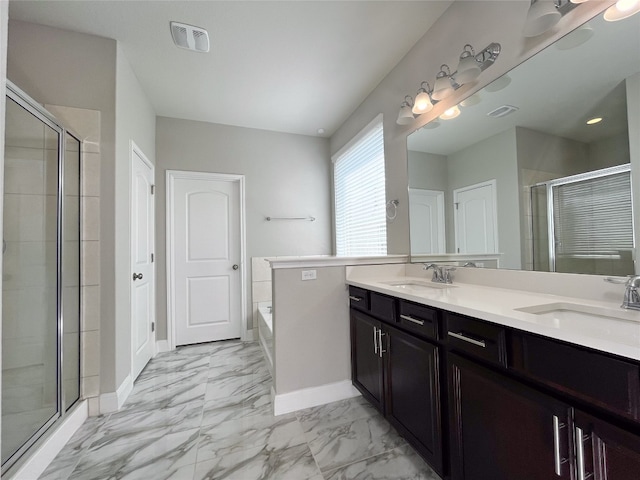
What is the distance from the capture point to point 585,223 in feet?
3.87

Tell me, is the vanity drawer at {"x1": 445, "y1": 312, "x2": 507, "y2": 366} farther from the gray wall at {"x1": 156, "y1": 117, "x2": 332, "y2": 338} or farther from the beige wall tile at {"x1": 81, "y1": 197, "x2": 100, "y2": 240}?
the gray wall at {"x1": 156, "y1": 117, "x2": 332, "y2": 338}

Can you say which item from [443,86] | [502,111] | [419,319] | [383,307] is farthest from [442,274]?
[443,86]

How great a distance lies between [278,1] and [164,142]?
2202 mm

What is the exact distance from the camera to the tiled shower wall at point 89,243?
1909mm

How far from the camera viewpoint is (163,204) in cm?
318

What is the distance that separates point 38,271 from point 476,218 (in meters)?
2.84

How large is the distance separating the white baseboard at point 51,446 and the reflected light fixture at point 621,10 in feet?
10.9

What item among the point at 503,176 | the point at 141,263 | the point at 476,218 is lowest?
the point at 141,263

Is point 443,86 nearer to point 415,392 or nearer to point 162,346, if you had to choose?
point 415,392

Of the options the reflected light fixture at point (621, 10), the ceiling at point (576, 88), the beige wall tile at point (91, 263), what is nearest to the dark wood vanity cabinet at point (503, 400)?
the ceiling at point (576, 88)

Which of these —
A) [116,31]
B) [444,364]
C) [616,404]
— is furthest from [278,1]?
[616,404]

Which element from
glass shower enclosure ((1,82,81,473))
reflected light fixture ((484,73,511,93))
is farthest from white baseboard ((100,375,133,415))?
reflected light fixture ((484,73,511,93))

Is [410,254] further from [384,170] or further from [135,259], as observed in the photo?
[135,259]

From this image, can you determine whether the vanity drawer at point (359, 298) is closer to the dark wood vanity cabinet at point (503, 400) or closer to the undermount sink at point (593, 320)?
the dark wood vanity cabinet at point (503, 400)
